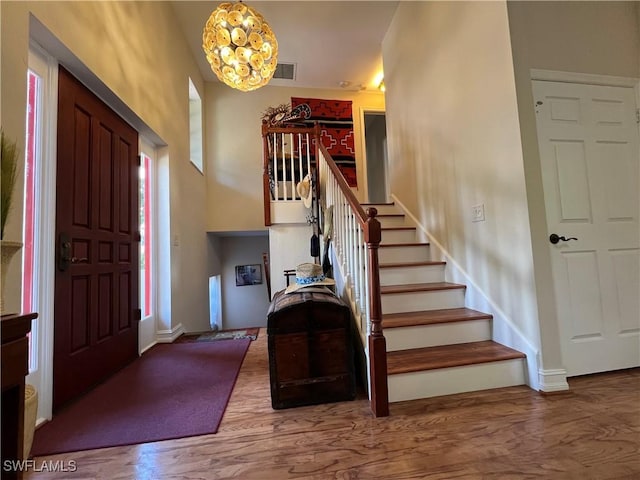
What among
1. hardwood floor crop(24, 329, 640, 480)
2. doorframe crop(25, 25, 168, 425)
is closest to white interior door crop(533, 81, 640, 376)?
hardwood floor crop(24, 329, 640, 480)

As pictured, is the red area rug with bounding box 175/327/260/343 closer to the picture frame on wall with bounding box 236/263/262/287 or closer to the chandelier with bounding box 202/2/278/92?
the picture frame on wall with bounding box 236/263/262/287

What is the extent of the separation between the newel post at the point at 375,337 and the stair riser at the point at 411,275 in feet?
3.26

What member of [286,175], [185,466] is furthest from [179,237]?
[185,466]

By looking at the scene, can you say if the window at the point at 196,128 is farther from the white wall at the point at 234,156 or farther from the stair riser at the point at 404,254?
the stair riser at the point at 404,254

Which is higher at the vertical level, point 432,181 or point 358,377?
point 432,181

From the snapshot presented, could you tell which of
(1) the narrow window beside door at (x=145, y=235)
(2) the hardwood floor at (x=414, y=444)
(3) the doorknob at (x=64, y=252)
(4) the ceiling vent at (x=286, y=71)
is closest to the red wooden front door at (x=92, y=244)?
(3) the doorknob at (x=64, y=252)

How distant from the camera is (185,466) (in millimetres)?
1299

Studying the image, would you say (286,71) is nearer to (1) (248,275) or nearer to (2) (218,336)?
(1) (248,275)

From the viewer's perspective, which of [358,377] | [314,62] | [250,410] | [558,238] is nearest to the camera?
[250,410]

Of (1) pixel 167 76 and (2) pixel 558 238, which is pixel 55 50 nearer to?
(1) pixel 167 76

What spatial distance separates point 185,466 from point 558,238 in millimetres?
2511

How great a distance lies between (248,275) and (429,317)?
4.35m

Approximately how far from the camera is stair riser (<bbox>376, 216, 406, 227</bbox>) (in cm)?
368

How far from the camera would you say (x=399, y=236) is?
3.42 meters
